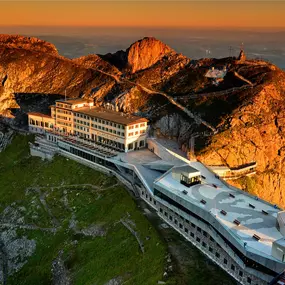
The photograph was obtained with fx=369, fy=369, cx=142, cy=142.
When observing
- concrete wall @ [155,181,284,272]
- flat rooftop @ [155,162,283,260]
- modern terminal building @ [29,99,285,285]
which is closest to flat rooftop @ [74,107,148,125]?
modern terminal building @ [29,99,285,285]

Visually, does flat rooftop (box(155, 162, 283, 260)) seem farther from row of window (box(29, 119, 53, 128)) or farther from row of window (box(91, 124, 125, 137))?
row of window (box(29, 119, 53, 128))

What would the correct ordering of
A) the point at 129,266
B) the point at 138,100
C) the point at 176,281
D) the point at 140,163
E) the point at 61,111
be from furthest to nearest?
the point at 138,100 → the point at 61,111 → the point at 140,163 → the point at 129,266 → the point at 176,281

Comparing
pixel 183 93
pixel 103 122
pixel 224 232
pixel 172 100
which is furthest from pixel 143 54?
pixel 224 232

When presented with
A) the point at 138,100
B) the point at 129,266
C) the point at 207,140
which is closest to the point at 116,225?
the point at 129,266

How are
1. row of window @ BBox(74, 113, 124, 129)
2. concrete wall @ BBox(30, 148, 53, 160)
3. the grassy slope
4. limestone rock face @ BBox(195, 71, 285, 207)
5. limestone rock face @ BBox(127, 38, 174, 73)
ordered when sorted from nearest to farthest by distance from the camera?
the grassy slope < limestone rock face @ BBox(195, 71, 285, 207) < row of window @ BBox(74, 113, 124, 129) < concrete wall @ BBox(30, 148, 53, 160) < limestone rock face @ BBox(127, 38, 174, 73)

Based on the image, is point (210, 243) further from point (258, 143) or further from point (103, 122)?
point (103, 122)

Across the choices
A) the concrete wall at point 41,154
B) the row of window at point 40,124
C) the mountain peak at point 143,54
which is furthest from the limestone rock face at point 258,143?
the row of window at point 40,124

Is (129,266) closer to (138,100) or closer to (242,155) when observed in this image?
(242,155)
